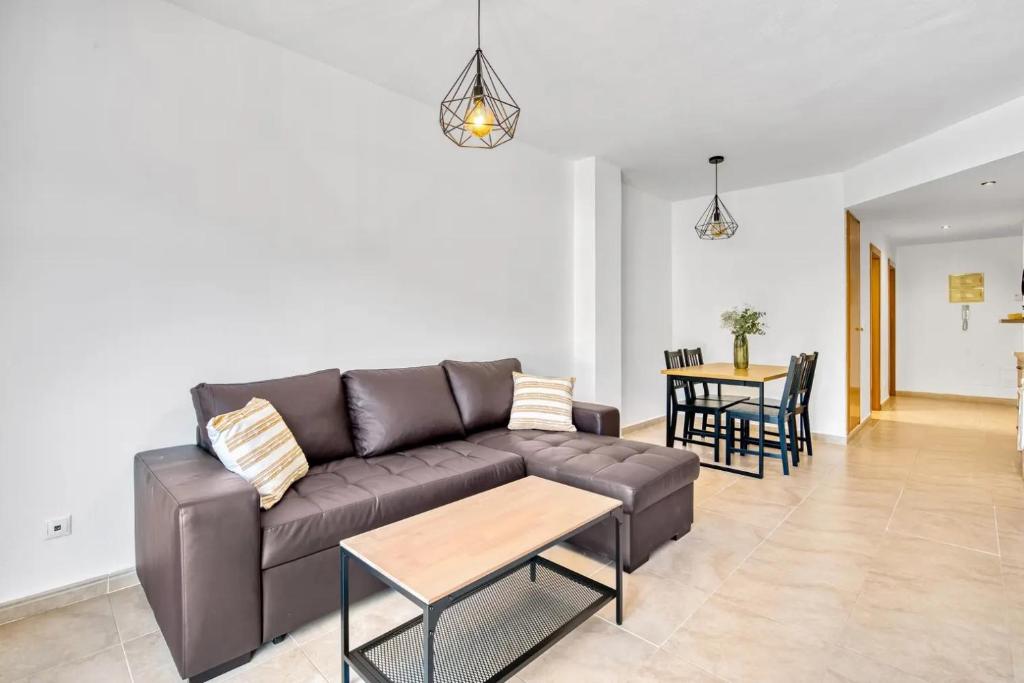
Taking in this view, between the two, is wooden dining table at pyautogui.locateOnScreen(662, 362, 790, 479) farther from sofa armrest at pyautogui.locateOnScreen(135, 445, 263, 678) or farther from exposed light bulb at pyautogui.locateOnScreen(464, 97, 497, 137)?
sofa armrest at pyautogui.locateOnScreen(135, 445, 263, 678)

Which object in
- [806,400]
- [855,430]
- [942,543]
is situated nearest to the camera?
[942,543]

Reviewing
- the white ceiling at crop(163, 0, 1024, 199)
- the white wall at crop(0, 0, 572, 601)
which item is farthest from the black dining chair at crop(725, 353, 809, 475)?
the white wall at crop(0, 0, 572, 601)

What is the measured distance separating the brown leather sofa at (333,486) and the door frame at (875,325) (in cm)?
462

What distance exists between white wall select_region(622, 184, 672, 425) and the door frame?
2362 millimetres

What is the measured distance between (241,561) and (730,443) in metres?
3.61

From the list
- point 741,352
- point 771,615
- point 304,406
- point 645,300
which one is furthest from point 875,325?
point 304,406

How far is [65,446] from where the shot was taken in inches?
80.7

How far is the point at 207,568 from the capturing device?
1.57 meters

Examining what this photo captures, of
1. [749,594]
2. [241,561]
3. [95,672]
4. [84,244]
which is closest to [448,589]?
[241,561]

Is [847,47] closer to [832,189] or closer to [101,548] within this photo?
[832,189]

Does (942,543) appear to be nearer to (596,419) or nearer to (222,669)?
(596,419)

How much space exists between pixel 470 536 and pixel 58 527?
1.78 m

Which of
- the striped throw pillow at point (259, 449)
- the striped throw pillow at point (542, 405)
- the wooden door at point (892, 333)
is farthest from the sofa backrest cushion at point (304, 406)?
the wooden door at point (892, 333)

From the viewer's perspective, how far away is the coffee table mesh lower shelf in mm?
1608
